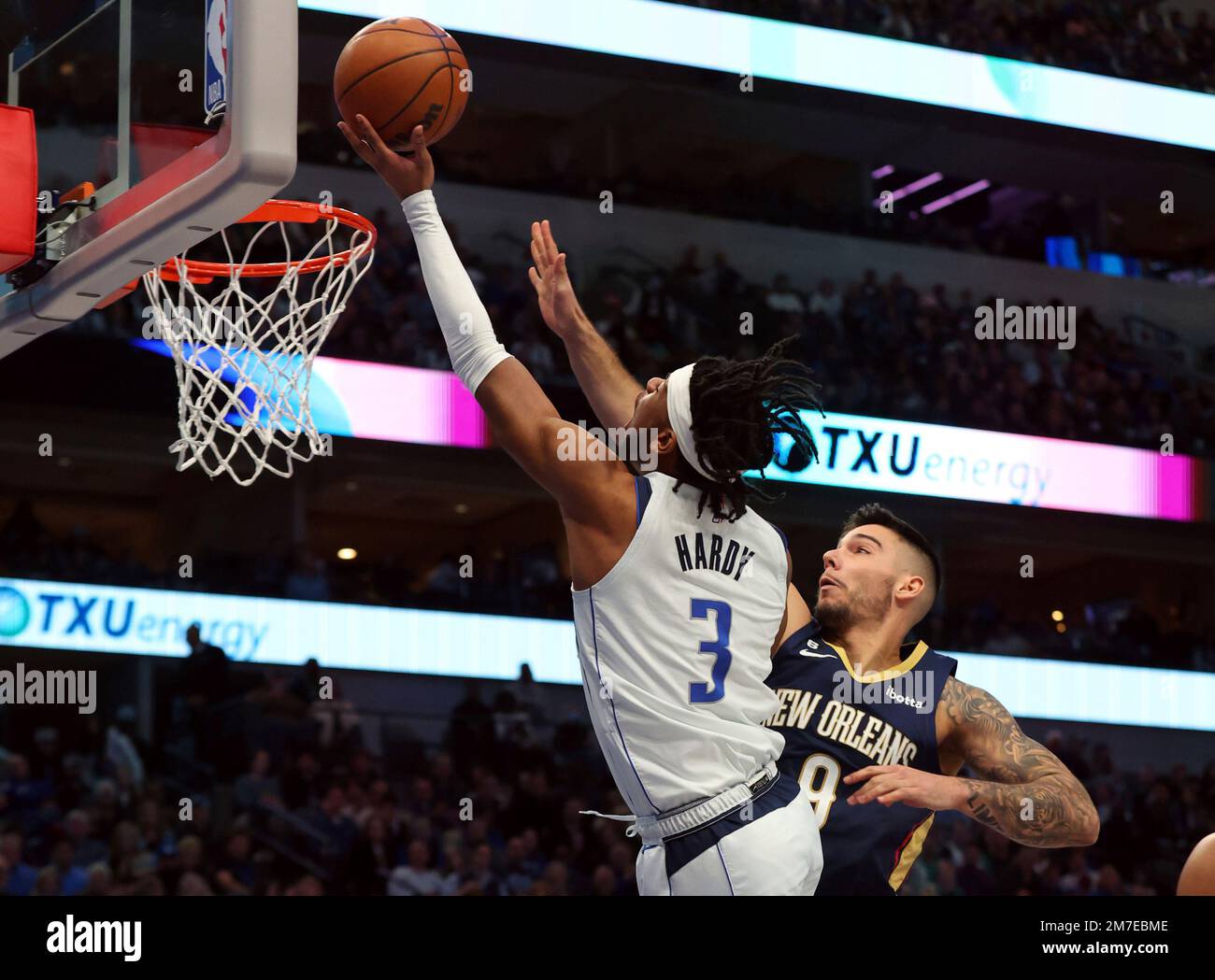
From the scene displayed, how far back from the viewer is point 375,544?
1722cm

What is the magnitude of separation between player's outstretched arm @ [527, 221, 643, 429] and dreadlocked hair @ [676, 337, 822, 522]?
1.34 ft

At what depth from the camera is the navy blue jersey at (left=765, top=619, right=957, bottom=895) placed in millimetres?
3867

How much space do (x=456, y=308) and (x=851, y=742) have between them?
4.97 ft

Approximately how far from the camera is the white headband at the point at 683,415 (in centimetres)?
336

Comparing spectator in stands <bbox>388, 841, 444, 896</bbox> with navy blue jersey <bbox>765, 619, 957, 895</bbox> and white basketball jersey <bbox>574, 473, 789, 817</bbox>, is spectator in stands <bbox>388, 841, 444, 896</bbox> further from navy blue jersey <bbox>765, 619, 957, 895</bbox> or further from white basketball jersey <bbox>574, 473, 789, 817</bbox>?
white basketball jersey <bbox>574, 473, 789, 817</bbox>

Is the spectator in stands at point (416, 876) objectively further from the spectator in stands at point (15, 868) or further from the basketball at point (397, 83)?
the basketball at point (397, 83)

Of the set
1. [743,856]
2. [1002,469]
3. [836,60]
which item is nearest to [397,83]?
[743,856]

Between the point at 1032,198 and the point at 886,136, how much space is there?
8.77 feet

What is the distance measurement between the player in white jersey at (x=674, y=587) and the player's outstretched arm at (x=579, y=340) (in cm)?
34

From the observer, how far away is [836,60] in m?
14.6

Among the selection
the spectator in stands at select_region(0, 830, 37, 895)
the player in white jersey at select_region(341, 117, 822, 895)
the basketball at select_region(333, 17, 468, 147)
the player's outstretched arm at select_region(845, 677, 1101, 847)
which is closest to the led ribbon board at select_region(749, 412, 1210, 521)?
the spectator in stands at select_region(0, 830, 37, 895)

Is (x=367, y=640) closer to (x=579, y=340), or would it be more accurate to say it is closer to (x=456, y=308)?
(x=579, y=340)

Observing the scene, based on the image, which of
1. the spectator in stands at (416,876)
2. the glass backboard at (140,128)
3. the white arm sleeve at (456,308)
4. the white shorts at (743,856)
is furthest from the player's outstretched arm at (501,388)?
the spectator in stands at (416,876)

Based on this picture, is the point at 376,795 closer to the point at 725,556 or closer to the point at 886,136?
the point at 725,556
